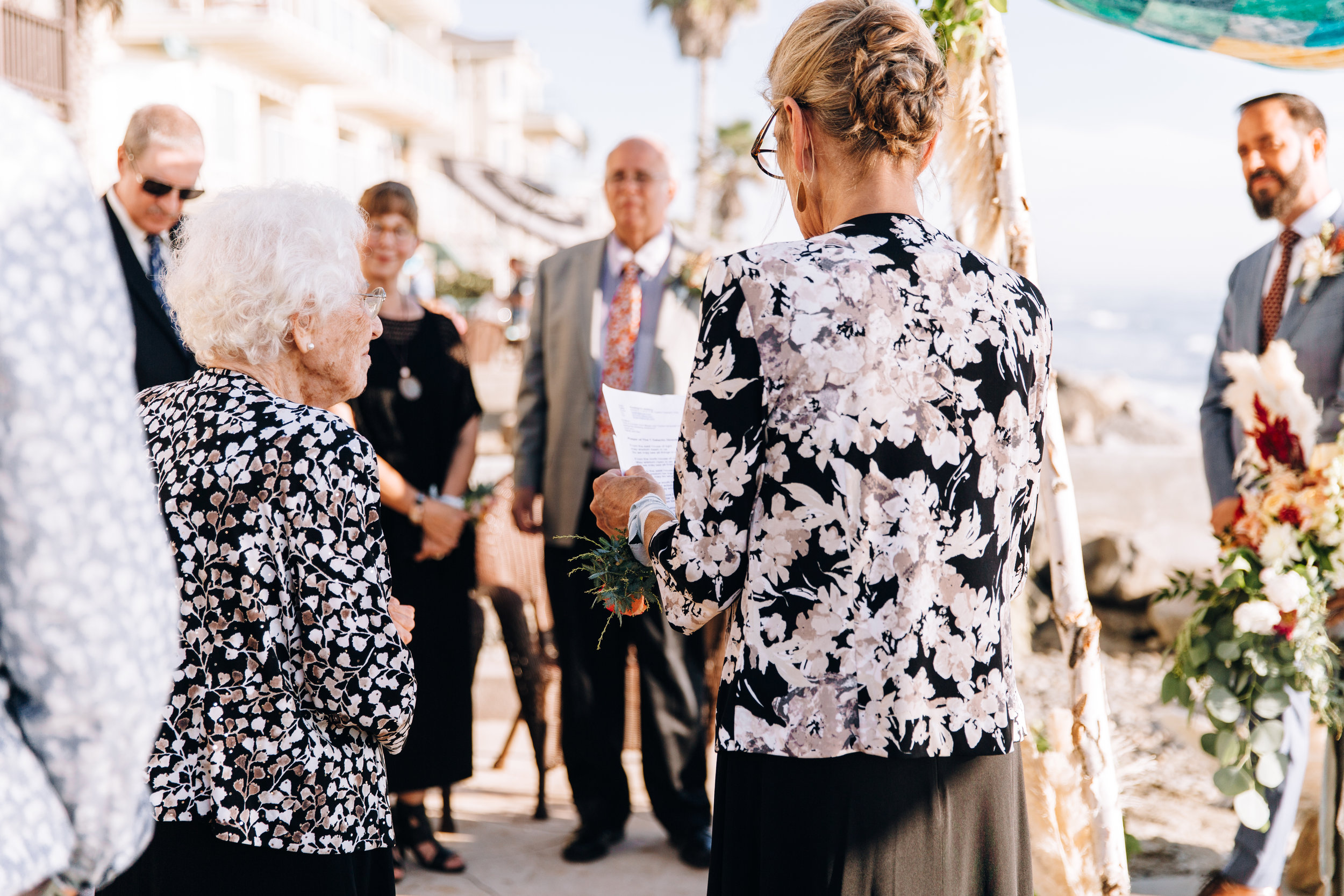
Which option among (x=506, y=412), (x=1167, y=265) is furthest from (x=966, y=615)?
(x=1167, y=265)

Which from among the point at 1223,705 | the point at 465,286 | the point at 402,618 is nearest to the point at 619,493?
the point at 402,618

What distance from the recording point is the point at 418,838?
3438 mm

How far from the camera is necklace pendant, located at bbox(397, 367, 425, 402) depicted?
3373 mm

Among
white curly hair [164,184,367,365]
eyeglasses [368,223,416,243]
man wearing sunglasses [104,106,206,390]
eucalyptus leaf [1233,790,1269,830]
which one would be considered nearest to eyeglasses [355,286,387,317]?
white curly hair [164,184,367,365]

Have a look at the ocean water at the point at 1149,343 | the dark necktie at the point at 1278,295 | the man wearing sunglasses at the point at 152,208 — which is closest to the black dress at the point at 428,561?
the man wearing sunglasses at the point at 152,208

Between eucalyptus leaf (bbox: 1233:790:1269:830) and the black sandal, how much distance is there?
7.81 ft

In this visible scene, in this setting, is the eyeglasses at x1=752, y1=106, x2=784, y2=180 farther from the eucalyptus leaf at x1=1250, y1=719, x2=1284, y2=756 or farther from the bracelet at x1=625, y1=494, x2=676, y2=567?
the eucalyptus leaf at x1=1250, y1=719, x2=1284, y2=756

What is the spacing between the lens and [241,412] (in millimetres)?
1646

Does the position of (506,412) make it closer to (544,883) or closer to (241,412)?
(544,883)

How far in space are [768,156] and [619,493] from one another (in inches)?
24.4

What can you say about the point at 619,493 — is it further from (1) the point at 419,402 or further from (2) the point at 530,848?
(2) the point at 530,848

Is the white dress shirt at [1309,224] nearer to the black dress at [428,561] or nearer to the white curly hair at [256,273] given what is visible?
the black dress at [428,561]

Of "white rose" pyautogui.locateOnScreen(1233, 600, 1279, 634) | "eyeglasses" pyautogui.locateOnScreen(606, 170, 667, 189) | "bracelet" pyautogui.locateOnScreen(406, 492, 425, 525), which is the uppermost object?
"eyeglasses" pyautogui.locateOnScreen(606, 170, 667, 189)

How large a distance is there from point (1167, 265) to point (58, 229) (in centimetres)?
14217
